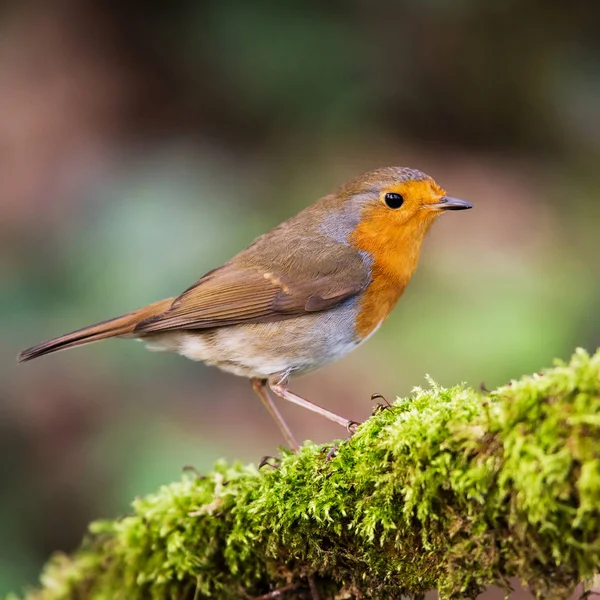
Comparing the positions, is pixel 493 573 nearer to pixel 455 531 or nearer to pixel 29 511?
pixel 455 531

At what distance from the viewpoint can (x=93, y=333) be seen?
10.4 feet

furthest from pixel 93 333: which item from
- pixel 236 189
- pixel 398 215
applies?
pixel 236 189

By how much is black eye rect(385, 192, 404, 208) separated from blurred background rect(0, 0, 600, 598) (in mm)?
1683

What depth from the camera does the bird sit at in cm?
315

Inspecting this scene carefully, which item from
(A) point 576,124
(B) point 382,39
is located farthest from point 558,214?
(B) point 382,39

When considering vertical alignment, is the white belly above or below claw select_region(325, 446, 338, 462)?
above

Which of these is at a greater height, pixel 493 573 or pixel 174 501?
pixel 174 501

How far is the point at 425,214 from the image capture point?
336 centimetres

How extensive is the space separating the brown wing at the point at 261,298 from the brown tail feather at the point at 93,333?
2.7 inches

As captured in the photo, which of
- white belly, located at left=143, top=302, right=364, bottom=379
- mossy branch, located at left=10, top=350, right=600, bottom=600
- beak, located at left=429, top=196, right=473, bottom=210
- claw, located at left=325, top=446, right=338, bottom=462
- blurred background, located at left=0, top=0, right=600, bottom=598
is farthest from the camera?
→ blurred background, located at left=0, top=0, right=600, bottom=598

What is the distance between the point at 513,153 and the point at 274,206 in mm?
2509

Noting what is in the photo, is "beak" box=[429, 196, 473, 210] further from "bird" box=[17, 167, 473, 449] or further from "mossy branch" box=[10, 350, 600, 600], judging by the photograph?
"mossy branch" box=[10, 350, 600, 600]

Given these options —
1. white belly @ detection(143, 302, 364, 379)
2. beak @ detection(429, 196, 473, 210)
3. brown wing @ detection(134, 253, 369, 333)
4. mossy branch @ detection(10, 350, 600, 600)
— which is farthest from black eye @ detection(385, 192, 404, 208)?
mossy branch @ detection(10, 350, 600, 600)

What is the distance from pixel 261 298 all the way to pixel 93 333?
72 cm
